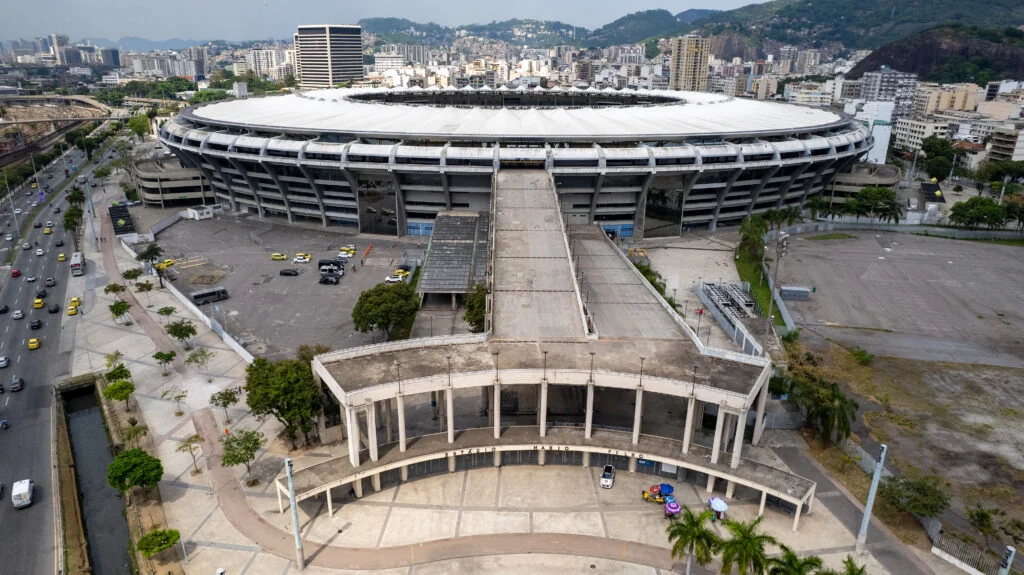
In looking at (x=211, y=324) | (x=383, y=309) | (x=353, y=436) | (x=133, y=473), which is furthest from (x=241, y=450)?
(x=211, y=324)

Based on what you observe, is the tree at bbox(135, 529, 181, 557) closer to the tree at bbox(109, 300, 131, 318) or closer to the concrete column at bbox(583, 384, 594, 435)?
the concrete column at bbox(583, 384, 594, 435)

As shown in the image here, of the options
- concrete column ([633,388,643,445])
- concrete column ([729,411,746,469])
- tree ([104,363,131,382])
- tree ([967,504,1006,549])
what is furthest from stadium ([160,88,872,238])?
tree ([967,504,1006,549])

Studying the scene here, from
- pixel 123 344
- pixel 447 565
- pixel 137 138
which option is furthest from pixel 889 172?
pixel 137 138

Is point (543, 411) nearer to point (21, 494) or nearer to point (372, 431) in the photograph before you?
point (372, 431)

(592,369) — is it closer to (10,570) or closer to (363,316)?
(363,316)

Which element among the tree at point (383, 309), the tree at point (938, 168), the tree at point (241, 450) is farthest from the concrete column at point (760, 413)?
the tree at point (938, 168)
